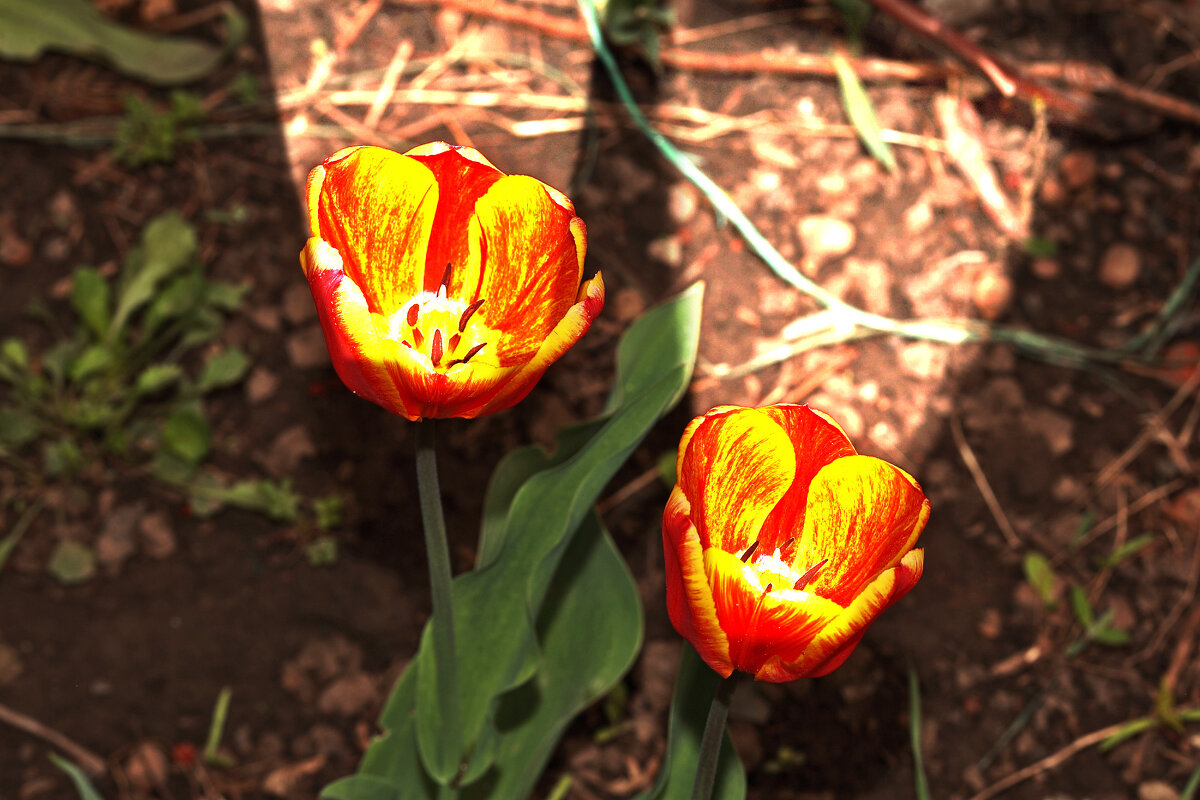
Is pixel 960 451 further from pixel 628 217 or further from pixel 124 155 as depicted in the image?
pixel 124 155

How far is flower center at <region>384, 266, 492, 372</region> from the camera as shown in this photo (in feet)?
3.32

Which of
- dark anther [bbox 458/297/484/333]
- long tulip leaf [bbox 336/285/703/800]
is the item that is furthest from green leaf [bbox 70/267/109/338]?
dark anther [bbox 458/297/484/333]

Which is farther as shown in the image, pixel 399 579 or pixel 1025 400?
pixel 1025 400

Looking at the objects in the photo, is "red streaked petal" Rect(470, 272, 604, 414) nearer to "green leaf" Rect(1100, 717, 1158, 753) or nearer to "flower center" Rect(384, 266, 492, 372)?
"flower center" Rect(384, 266, 492, 372)

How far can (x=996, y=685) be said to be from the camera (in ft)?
6.15

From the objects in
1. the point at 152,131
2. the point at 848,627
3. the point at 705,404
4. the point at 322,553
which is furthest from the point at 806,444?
the point at 152,131

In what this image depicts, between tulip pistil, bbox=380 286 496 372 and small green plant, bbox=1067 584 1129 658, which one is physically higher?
tulip pistil, bbox=380 286 496 372

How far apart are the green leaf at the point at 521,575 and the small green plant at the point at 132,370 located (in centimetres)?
90

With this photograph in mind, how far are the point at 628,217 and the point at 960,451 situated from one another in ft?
2.78

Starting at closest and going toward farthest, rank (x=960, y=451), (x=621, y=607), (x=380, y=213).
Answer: (x=380, y=213), (x=621, y=607), (x=960, y=451)

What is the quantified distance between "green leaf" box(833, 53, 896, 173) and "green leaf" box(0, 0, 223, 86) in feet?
4.70

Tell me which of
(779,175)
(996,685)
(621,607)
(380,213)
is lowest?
(996,685)

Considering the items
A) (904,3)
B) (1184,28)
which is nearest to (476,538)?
(904,3)

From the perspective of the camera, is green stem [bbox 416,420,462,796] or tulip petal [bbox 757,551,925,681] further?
green stem [bbox 416,420,462,796]
